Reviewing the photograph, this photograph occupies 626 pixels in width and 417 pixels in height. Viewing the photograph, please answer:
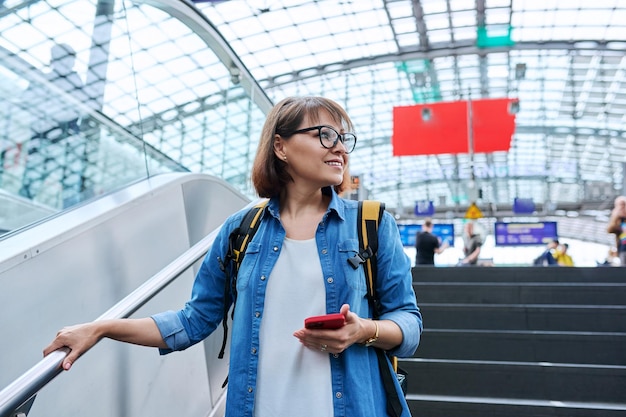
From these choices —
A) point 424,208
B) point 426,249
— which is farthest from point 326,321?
point 424,208

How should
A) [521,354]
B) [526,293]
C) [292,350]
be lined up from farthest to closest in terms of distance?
[526,293]
[521,354]
[292,350]

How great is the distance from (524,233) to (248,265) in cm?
2392

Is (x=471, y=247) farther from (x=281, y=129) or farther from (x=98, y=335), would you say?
(x=98, y=335)

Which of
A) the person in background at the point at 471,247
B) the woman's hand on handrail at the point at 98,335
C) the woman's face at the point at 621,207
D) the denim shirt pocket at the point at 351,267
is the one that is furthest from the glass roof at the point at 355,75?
the person in background at the point at 471,247

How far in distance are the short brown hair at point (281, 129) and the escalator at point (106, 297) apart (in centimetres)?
58

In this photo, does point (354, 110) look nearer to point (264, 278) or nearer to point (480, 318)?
point (480, 318)

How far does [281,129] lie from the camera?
5.49 ft

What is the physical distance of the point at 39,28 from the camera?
283 cm

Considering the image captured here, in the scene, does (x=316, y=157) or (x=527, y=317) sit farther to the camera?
(x=527, y=317)

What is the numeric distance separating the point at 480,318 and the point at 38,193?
3238 mm

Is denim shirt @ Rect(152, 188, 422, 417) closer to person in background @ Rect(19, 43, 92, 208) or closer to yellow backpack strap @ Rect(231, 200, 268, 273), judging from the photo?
yellow backpack strap @ Rect(231, 200, 268, 273)

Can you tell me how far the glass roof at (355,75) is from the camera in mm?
3256

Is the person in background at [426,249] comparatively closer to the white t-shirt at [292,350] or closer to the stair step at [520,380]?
the stair step at [520,380]

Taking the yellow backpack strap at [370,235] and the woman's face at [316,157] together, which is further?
the woman's face at [316,157]
